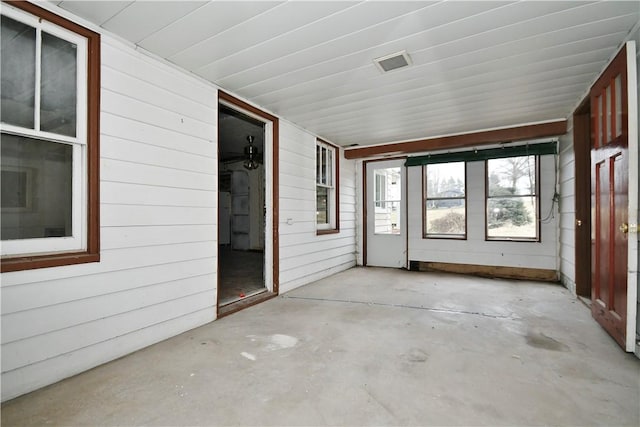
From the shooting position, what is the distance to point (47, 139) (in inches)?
79.4

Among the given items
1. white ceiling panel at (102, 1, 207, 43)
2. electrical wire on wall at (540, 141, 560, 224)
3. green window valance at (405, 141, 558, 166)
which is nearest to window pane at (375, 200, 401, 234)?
green window valance at (405, 141, 558, 166)

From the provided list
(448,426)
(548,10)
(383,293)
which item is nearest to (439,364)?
(448,426)

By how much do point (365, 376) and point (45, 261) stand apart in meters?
2.19

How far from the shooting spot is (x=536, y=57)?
266 cm

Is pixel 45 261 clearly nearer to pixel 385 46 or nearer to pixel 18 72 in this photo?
pixel 18 72

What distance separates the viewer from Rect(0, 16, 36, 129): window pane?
6.13 ft

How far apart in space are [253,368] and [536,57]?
346cm

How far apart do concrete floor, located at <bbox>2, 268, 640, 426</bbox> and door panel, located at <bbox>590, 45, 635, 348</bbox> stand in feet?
0.98

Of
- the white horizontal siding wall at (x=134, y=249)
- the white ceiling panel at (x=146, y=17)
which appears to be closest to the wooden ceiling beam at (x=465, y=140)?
the white horizontal siding wall at (x=134, y=249)

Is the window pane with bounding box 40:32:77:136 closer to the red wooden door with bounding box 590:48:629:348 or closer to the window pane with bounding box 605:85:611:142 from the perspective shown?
the red wooden door with bounding box 590:48:629:348

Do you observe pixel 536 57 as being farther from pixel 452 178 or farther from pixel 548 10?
pixel 452 178

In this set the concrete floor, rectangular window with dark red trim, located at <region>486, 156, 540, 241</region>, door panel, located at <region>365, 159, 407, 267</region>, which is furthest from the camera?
door panel, located at <region>365, 159, 407, 267</region>

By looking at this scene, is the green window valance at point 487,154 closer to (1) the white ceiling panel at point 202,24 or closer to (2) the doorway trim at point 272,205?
(2) the doorway trim at point 272,205

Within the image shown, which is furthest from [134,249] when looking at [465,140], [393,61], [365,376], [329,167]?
[465,140]
